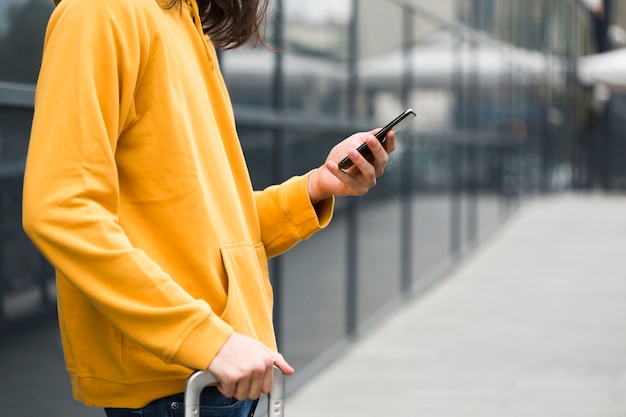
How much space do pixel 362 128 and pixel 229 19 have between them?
18.2 feet

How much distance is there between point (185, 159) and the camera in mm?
1472

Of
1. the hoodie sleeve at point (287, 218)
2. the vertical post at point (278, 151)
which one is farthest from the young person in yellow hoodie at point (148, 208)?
the vertical post at point (278, 151)

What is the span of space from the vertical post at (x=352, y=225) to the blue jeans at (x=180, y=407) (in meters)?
5.34

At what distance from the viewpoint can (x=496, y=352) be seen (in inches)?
270

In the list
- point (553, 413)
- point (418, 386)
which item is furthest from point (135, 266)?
point (418, 386)

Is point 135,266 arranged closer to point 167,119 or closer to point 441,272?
point 167,119

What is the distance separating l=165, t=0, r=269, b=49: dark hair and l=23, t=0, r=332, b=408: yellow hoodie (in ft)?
0.45

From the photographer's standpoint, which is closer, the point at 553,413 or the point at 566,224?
the point at 553,413

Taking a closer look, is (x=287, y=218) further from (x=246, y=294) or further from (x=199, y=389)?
(x=199, y=389)

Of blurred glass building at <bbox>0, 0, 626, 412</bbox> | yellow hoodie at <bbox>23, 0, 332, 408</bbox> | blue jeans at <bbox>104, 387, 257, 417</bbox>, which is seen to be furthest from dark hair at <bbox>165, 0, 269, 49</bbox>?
blurred glass building at <bbox>0, 0, 626, 412</bbox>

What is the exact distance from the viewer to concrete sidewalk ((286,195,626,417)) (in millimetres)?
5496

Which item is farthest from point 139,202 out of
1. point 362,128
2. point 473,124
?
point 473,124

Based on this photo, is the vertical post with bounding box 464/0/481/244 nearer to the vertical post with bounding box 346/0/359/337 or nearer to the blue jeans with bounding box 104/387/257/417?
the vertical post with bounding box 346/0/359/337

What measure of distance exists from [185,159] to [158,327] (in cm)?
26
